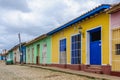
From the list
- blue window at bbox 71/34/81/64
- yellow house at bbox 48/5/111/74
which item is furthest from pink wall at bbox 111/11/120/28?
blue window at bbox 71/34/81/64

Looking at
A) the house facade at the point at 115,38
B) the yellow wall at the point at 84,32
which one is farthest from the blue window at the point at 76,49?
the house facade at the point at 115,38

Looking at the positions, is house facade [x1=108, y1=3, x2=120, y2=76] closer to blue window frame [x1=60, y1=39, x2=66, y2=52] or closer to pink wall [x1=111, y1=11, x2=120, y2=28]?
pink wall [x1=111, y1=11, x2=120, y2=28]

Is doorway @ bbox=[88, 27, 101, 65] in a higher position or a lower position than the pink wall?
lower

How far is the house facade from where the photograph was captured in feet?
39.4

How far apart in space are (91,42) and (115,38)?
327 cm

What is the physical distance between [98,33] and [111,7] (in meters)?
3.17

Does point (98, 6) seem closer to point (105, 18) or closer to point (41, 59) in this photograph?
point (105, 18)

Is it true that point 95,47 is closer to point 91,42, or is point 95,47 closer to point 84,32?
point 91,42

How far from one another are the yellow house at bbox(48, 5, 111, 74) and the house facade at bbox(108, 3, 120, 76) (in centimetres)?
46

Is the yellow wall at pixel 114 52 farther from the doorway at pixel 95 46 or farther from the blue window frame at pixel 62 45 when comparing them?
the blue window frame at pixel 62 45

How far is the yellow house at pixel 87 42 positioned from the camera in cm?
1341

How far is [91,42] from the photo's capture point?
51.0 feet

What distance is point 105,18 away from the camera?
43.9 feet

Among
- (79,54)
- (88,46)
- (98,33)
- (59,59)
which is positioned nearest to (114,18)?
(98,33)
